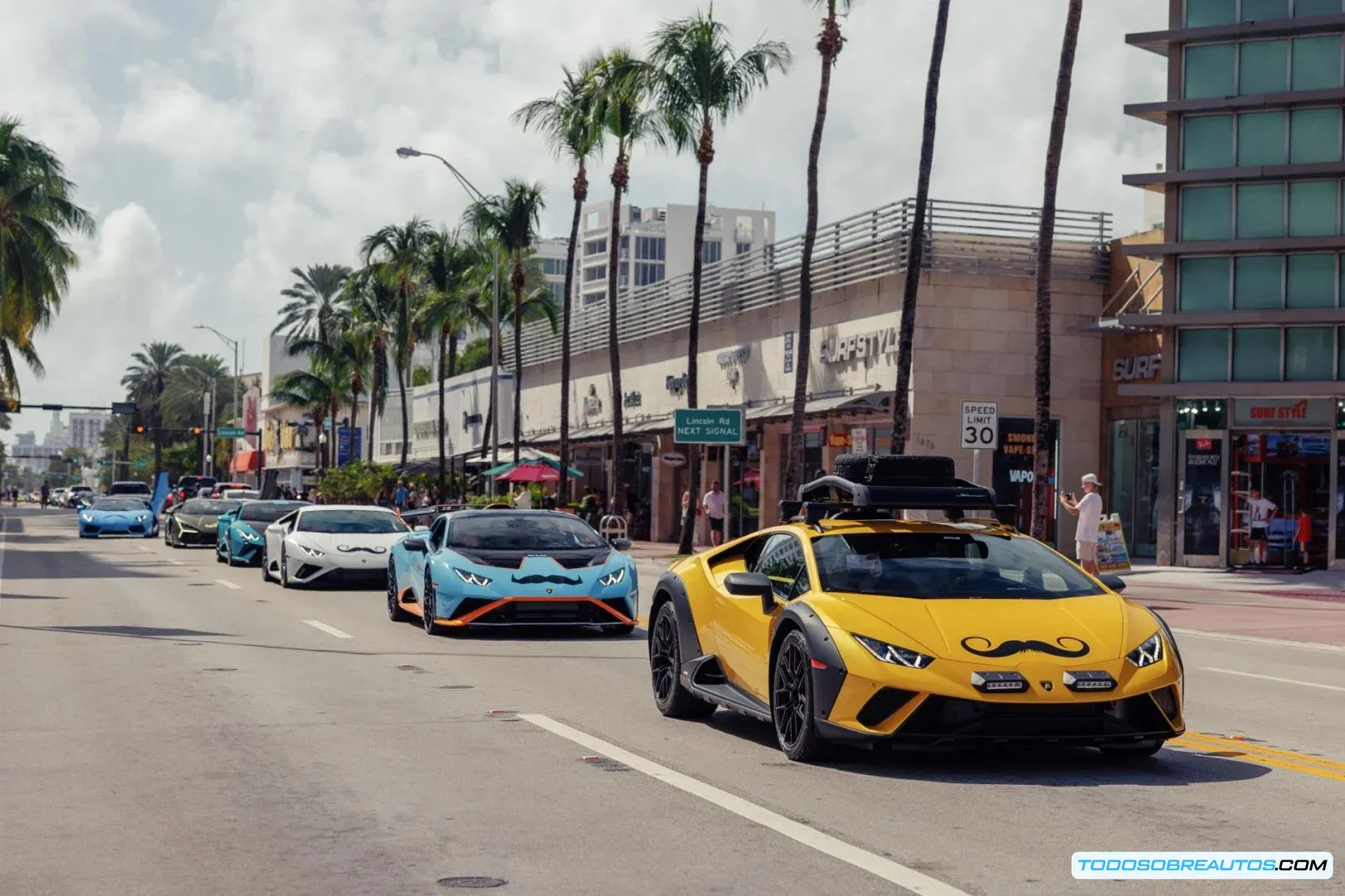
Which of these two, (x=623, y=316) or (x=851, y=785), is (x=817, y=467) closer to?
(x=623, y=316)

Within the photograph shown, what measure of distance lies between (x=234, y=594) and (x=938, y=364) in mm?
19282

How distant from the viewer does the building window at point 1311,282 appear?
3494 centimetres

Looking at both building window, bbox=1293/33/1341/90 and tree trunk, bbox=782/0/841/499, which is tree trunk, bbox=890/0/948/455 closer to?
tree trunk, bbox=782/0/841/499

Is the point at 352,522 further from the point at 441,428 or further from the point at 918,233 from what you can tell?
the point at 441,428

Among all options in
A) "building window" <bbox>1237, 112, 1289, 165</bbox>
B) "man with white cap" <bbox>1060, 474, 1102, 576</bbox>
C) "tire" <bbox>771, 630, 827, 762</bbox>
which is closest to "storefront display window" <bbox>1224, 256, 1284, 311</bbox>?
"building window" <bbox>1237, 112, 1289, 165</bbox>

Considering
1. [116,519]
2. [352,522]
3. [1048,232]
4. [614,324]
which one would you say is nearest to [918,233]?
[1048,232]

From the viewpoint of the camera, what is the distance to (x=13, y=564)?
114 feet

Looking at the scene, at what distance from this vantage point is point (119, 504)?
2160 inches

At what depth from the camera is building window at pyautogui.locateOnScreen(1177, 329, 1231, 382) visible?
36.1 metres

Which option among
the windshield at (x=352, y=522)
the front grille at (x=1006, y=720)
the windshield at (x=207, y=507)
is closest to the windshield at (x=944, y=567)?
the front grille at (x=1006, y=720)

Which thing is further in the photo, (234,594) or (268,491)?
(268,491)

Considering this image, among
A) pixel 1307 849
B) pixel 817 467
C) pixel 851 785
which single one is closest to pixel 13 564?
pixel 817 467

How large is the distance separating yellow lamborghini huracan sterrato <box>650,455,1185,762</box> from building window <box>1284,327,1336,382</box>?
26.1m

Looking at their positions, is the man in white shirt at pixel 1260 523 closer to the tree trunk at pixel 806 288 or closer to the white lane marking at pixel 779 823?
the tree trunk at pixel 806 288
